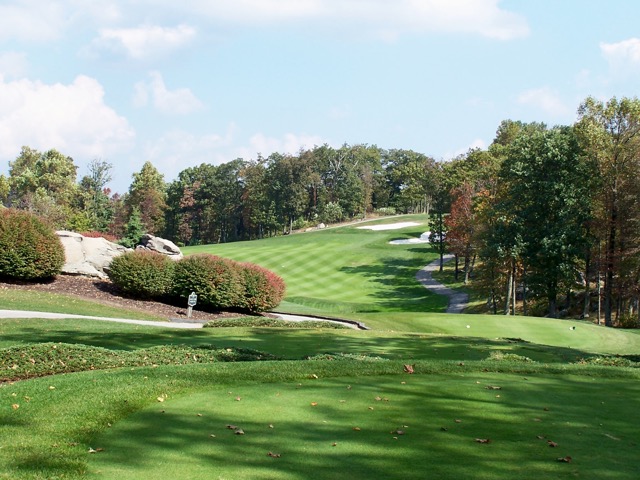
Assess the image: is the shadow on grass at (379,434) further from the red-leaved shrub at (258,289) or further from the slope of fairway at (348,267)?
the slope of fairway at (348,267)

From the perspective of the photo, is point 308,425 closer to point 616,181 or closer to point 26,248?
point 26,248

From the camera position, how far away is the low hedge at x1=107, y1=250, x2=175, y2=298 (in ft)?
78.3

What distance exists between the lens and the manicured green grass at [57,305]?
19897 mm

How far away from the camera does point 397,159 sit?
122 meters

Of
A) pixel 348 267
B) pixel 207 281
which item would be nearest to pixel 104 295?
pixel 207 281

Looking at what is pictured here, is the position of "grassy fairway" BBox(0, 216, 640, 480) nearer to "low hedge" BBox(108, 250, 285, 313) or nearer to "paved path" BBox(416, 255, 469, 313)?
"low hedge" BBox(108, 250, 285, 313)

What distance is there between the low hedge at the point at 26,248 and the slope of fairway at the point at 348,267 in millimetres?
13777

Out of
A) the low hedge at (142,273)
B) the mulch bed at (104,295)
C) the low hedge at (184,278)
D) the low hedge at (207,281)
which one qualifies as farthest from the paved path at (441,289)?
the low hedge at (142,273)

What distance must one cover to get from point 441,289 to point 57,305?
31.8 meters

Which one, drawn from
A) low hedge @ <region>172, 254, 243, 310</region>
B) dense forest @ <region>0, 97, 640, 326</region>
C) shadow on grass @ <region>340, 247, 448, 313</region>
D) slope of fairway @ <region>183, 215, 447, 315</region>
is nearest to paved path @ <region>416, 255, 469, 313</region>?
shadow on grass @ <region>340, 247, 448, 313</region>

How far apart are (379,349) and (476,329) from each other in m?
10.9

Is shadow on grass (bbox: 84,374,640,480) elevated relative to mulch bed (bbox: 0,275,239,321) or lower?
elevated

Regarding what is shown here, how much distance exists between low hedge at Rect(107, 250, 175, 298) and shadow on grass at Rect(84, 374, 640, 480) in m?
16.5

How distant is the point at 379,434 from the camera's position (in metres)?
6.09
